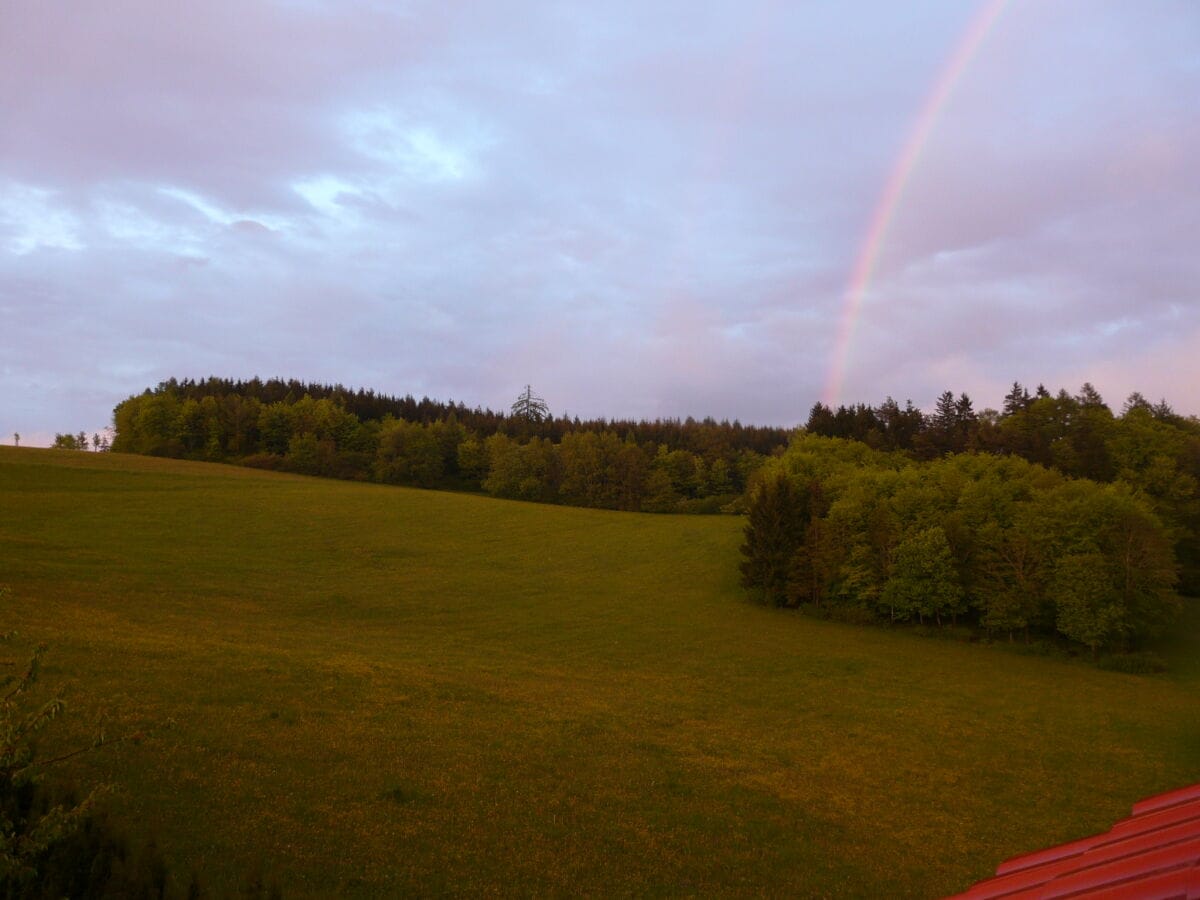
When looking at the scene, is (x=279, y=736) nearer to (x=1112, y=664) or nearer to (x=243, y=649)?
(x=243, y=649)

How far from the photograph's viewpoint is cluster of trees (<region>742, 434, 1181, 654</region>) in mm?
55938

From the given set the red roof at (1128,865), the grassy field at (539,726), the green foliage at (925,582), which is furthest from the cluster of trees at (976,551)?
the red roof at (1128,865)

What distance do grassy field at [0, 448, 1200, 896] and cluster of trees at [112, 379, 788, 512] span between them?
71567mm

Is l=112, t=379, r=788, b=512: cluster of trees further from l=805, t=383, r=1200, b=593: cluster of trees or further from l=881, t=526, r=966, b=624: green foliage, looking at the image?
l=881, t=526, r=966, b=624: green foliage

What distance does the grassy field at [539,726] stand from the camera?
46.6 feet

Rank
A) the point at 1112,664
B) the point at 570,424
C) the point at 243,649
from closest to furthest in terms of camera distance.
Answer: the point at 243,649, the point at 1112,664, the point at 570,424

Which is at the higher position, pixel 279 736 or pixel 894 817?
pixel 279 736

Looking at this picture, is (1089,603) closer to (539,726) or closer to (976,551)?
(976,551)

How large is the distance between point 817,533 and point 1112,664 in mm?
24153

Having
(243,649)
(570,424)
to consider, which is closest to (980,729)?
(243,649)

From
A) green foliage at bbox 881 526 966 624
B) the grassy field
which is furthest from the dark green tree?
green foliage at bbox 881 526 966 624

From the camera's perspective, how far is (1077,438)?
87.6 m

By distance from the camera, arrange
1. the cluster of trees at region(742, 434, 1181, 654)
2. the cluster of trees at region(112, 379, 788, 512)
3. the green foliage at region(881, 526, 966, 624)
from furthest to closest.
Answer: the cluster of trees at region(112, 379, 788, 512) < the green foliage at region(881, 526, 966, 624) < the cluster of trees at region(742, 434, 1181, 654)

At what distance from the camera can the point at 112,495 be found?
245 feet
